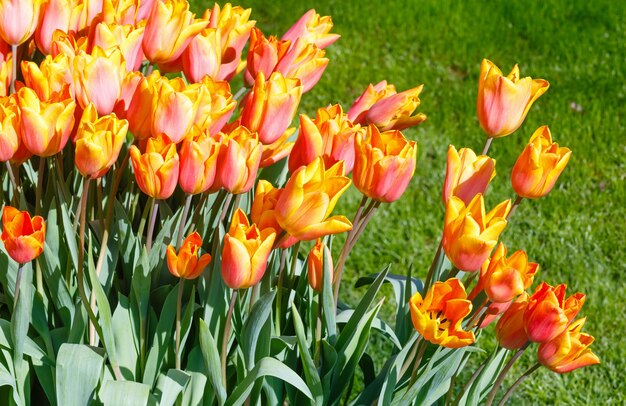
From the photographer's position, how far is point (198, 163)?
4.01ft

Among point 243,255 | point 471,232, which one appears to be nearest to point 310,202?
point 243,255

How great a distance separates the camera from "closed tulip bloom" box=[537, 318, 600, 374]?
1.23 m

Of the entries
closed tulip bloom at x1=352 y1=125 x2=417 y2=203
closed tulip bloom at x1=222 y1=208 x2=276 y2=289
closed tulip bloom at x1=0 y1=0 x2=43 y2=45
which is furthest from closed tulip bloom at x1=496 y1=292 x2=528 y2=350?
closed tulip bloom at x1=0 y1=0 x2=43 y2=45

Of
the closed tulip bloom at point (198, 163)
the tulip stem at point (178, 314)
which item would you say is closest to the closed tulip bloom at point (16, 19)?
the closed tulip bloom at point (198, 163)

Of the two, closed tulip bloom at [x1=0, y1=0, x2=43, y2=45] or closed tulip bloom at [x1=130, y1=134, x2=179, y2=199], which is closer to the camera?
closed tulip bloom at [x1=130, y1=134, x2=179, y2=199]

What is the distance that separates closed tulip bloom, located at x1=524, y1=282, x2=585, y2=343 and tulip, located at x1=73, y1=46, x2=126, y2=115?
668 mm

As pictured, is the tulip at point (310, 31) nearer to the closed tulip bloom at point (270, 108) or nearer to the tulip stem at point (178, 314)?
the closed tulip bloom at point (270, 108)

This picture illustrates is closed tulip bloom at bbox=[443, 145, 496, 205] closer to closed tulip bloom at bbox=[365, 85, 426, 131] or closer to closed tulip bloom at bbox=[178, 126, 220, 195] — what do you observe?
closed tulip bloom at bbox=[365, 85, 426, 131]

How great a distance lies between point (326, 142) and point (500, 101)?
0.91ft

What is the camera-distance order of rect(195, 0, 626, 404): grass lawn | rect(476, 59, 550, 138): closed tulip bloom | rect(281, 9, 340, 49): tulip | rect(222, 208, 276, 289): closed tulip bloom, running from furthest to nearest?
rect(195, 0, 626, 404): grass lawn, rect(281, 9, 340, 49): tulip, rect(476, 59, 550, 138): closed tulip bloom, rect(222, 208, 276, 289): closed tulip bloom

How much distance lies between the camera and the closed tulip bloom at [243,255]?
115 centimetres

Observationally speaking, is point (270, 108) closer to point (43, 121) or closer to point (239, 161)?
point (239, 161)

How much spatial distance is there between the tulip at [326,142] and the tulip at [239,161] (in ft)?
0.30

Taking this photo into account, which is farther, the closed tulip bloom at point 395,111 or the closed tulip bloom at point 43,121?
the closed tulip bloom at point 395,111
